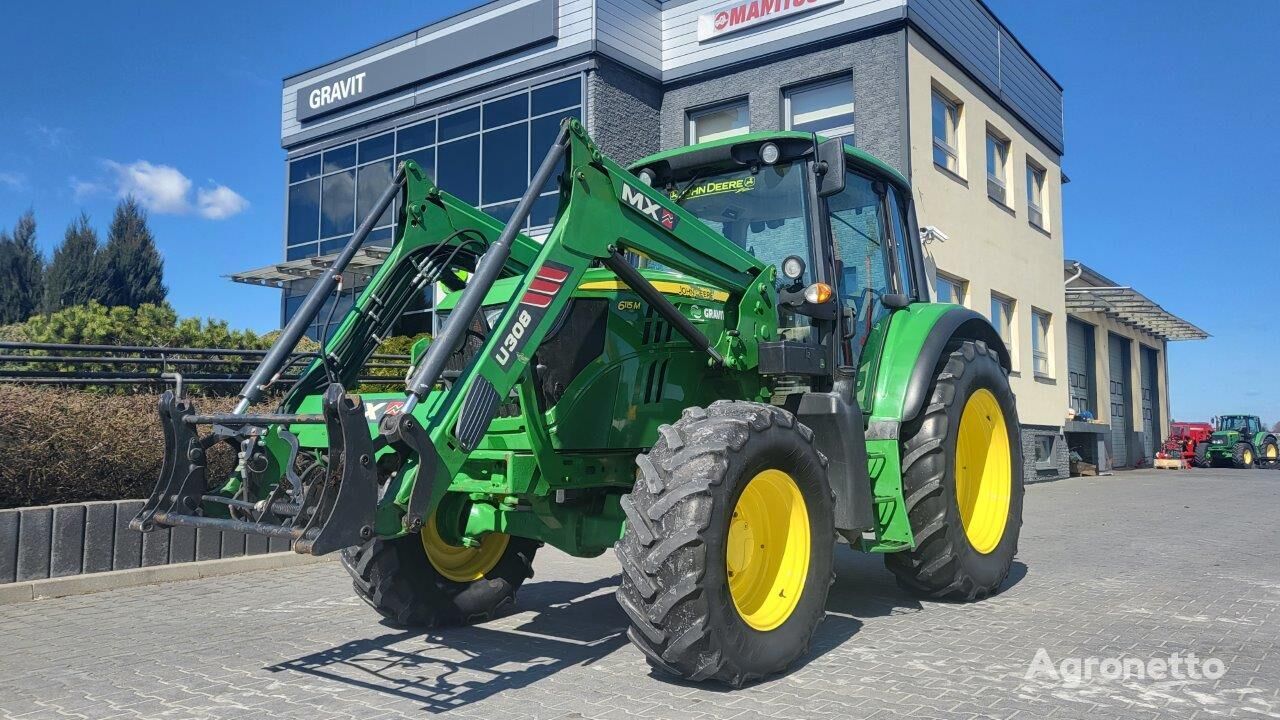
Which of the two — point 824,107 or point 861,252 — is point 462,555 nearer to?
point 861,252

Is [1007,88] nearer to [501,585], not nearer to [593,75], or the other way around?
[593,75]

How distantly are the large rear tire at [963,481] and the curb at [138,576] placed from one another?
4.43m

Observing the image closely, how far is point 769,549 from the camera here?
4.96 m

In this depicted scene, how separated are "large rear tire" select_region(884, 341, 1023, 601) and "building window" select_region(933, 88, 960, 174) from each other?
1088cm

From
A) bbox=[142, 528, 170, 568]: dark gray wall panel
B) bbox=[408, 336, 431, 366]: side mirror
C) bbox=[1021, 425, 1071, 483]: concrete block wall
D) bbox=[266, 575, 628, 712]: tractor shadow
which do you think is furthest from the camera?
bbox=[1021, 425, 1071, 483]: concrete block wall

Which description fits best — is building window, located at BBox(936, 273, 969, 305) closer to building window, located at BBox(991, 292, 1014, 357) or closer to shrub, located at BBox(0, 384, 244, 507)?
building window, located at BBox(991, 292, 1014, 357)

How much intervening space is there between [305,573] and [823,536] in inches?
199

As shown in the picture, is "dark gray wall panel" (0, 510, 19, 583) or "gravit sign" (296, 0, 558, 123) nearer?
"dark gray wall panel" (0, 510, 19, 583)

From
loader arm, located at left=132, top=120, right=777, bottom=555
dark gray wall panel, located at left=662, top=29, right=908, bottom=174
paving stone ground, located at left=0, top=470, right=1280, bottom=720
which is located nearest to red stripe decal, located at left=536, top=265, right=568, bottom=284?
loader arm, located at left=132, top=120, right=777, bottom=555

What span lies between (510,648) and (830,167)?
327 centimetres

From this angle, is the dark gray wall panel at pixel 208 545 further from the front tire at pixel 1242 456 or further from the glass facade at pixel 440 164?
the front tire at pixel 1242 456

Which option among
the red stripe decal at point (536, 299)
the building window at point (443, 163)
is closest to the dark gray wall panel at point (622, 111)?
the building window at point (443, 163)

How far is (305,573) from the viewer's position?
822cm

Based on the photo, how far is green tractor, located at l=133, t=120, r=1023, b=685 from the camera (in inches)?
164
